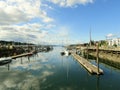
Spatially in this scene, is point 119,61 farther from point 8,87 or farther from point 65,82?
point 8,87

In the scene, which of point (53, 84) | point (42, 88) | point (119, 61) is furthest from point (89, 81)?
point (119, 61)

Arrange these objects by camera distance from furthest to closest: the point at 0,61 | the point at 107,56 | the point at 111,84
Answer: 1. the point at 107,56
2. the point at 0,61
3. the point at 111,84

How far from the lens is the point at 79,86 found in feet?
104

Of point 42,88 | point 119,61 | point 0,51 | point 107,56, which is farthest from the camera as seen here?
point 0,51

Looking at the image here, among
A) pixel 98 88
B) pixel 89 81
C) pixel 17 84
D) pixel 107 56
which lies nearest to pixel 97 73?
pixel 89 81

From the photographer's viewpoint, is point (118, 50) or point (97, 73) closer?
point (97, 73)

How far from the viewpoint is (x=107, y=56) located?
238 feet

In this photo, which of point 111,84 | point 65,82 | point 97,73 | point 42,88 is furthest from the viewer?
point 97,73

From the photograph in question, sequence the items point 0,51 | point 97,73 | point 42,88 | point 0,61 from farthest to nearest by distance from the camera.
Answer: point 0,51, point 0,61, point 97,73, point 42,88

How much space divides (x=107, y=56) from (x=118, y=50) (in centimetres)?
1329

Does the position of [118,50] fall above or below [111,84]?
above

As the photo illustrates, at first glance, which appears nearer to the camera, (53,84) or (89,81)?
(53,84)

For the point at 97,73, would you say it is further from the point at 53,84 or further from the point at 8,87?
the point at 8,87

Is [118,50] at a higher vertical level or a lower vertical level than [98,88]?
higher
